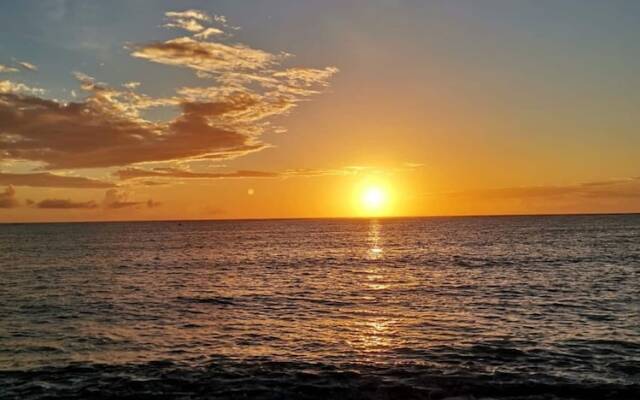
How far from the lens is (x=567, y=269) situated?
64.3 meters

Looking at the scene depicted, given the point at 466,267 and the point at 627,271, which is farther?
the point at 466,267

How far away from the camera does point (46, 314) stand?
37688 millimetres

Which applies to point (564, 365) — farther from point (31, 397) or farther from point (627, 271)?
point (627, 271)

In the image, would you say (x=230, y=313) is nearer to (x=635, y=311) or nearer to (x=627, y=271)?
(x=635, y=311)

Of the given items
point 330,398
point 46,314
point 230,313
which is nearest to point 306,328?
point 230,313

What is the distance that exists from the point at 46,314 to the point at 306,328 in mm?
19497

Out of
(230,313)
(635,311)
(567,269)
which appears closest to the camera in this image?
(635,311)

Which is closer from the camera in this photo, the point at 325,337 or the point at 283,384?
the point at 283,384

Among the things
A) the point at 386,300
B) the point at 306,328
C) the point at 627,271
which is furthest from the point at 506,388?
the point at 627,271

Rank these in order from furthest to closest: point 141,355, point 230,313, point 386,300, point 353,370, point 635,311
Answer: point 386,300 < point 230,313 < point 635,311 < point 141,355 < point 353,370

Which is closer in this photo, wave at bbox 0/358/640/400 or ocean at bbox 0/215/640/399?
wave at bbox 0/358/640/400

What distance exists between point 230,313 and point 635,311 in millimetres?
28010

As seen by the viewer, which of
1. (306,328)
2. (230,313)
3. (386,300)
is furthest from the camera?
(386,300)

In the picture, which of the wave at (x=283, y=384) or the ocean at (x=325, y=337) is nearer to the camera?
the wave at (x=283, y=384)
